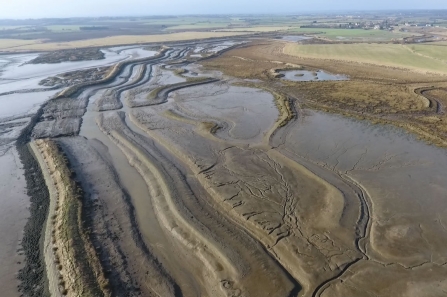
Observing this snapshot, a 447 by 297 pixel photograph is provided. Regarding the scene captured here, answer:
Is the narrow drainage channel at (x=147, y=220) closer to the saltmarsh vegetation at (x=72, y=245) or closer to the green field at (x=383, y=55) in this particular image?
the saltmarsh vegetation at (x=72, y=245)

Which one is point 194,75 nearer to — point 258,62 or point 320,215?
point 258,62

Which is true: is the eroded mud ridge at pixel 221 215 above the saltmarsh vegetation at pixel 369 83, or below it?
above

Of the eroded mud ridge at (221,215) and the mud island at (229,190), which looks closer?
the eroded mud ridge at (221,215)

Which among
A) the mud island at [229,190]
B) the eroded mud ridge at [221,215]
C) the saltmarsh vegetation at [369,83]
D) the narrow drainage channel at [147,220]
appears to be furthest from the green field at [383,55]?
the narrow drainage channel at [147,220]

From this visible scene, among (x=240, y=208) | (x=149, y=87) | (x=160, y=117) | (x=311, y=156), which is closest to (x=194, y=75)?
(x=149, y=87)

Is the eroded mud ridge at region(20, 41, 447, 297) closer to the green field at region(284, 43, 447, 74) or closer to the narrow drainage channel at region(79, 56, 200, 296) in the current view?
the narrow drainage channel at region(79, 56, 200, 296)

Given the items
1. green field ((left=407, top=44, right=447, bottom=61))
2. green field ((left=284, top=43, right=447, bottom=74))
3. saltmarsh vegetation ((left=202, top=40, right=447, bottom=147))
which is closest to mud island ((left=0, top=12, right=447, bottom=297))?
saltmarsh vegetation ((left=202, top=40, right=447, bottom=147))

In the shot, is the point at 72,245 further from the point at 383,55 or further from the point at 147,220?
the point at 383,55

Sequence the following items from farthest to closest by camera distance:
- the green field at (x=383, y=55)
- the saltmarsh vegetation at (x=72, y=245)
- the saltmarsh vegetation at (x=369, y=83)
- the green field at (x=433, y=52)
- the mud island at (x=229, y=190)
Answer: the green field at (x=433, y=52) → the green field at (x=383, y=55) → the saltmarsh vegetation at (x=369, y=83) → the mud island at (x=229, y=190) → the saltmarsh vegetation at (x=72, y=245)
